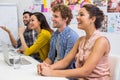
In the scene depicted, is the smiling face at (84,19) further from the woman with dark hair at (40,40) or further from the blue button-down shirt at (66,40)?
the woman with dark hair at (40,40)

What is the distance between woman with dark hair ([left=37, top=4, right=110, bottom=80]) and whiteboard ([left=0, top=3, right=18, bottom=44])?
250cm

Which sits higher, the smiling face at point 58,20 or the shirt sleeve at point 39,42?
the smiling face at point 58,20

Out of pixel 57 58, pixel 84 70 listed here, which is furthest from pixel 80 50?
pixel 57 58

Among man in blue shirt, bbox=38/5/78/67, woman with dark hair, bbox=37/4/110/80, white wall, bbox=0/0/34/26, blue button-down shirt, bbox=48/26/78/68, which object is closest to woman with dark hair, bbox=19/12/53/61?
man in blue shirt, bbox=38/5/78/67

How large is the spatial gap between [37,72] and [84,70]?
0.39m

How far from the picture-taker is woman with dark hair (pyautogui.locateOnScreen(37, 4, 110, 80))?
64.1 inches

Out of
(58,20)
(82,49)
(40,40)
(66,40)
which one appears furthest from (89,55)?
(40,40)

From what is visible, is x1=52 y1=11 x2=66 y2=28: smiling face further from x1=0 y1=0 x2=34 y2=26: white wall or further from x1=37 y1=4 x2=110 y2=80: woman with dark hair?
x1=0 y1=0 x2=34 y2=26: white wall

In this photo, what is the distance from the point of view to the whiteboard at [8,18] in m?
4.17

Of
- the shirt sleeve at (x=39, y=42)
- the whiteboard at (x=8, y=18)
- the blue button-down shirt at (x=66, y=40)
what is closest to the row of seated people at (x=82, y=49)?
the blue button-down shirt at (x=66, y=40)

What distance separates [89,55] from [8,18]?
285 cm

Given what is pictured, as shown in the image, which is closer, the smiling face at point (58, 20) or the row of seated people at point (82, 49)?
the row of seated people at point (82, 49)

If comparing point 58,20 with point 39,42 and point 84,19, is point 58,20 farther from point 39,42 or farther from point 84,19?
point 84,19

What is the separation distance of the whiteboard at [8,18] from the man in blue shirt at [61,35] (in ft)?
6.53
